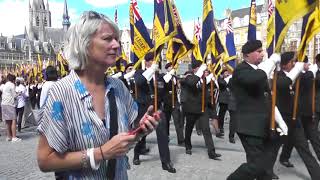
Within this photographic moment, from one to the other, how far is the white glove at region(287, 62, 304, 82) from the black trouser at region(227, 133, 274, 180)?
1.18 metres

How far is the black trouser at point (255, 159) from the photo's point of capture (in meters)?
5.16

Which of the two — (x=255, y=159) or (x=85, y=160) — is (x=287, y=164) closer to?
(x=255, y=159)

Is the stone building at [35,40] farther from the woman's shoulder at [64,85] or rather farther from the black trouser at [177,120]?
the woman's shoulder at [64,85]

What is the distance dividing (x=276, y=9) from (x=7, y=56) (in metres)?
131

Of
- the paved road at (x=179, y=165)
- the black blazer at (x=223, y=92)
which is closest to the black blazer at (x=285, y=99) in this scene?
the paved road at (x=179, y=165)

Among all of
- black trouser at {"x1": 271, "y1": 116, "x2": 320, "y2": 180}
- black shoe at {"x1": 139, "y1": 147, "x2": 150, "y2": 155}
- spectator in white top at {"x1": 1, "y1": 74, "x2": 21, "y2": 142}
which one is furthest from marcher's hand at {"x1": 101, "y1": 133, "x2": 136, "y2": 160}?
spectator in white top at {"x1": 1, "y1": 74, "x2": 21, "y2": 142}

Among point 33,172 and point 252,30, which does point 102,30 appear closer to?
point 33,172

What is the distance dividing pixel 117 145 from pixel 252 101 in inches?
141

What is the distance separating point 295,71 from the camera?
Answer: 19.7 ft

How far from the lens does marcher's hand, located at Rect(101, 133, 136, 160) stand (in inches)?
80.7

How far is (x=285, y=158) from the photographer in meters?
7.56

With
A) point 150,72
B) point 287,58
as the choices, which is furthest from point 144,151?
point 287,58

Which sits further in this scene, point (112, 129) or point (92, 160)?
point (112, 129)

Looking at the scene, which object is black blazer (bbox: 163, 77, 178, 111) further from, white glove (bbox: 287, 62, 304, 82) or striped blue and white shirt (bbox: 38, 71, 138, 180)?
striped blue and white shirt (bbox: 38, 71, 138, 180)
